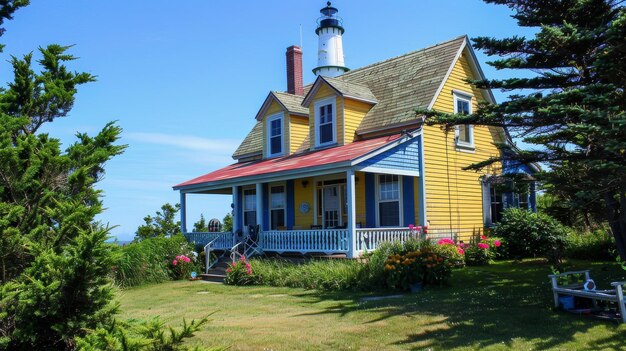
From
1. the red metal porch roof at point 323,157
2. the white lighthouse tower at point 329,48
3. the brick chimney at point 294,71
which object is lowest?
the red metal porch roof at point 323,157

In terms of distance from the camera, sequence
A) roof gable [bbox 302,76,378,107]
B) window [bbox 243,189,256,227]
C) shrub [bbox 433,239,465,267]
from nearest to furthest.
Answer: shrub [bbox 433,239,465,267], roof gable [bbox 302,76,378,107], window [bbox 243,189,256,227]

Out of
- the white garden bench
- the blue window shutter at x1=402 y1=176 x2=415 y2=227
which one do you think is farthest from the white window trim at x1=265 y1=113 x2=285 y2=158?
the white garden bench

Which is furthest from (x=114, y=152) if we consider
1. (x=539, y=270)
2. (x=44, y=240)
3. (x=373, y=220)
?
(x=373, y=220)

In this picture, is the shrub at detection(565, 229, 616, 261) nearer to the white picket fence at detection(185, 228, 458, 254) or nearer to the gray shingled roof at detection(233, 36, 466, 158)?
the white picket fence at detection(185, 228, 458, 254)

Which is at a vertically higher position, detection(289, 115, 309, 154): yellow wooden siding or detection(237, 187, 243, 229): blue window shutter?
detection(289, 115, 309, 154): yellow wooden siding

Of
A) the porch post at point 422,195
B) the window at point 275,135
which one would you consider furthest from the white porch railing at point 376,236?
the window at point 275,135

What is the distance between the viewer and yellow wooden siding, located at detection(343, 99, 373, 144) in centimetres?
1981

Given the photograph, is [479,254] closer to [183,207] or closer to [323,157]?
[323,157]

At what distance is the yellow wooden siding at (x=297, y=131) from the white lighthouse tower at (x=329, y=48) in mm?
13577

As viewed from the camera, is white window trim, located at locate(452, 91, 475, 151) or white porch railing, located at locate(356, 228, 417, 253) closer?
white porch railing, located at locate(356, 228, 417, 253)

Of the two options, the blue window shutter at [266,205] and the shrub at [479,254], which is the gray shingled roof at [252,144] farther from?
the shrub at [479,254]

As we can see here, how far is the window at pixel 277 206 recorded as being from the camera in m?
21.7

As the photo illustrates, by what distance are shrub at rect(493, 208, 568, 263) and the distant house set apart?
124 centimetres

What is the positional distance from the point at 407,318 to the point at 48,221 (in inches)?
Answer: 222
